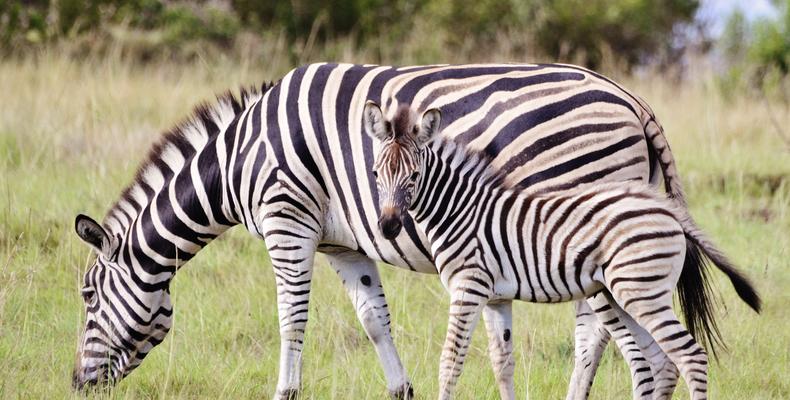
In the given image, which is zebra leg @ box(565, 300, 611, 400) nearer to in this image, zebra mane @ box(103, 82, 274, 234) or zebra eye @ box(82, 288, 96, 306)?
zebra mane @ box(103, 82, 274, 234)

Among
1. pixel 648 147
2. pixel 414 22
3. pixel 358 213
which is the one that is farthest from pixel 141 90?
pixel 648 147

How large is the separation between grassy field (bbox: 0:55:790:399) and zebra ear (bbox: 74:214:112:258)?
1.36 feet

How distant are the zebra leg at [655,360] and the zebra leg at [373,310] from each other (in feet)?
4.97

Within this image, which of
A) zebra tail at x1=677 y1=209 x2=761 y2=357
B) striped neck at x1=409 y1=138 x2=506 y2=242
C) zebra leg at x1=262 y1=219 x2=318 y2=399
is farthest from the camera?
zebra leg at x1=262 y1=219 x2=318 y2=399

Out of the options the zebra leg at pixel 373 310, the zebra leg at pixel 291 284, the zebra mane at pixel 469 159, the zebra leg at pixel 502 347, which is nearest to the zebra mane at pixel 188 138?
the zebra leg at pixel 291 284

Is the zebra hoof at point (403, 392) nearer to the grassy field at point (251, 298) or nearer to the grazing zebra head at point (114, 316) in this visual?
the grassy field at point (251, 298)

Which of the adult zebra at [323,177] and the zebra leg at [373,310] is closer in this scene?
the adult zebra at [323,177]

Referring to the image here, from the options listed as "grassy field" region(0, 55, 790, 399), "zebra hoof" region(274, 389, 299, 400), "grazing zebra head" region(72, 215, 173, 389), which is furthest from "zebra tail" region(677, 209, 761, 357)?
"grazing zebra head" region(72, 215, 173, 389)

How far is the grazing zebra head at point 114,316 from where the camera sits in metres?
6.15

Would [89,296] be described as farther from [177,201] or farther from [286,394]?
[286,394]

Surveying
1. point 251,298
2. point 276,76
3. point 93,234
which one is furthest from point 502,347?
point 276,76

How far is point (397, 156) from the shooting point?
501 centimetres

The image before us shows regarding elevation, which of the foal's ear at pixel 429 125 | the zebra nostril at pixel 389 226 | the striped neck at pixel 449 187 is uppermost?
the foal's ear at pixel 429 125

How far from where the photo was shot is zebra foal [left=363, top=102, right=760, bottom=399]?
4742 mm
